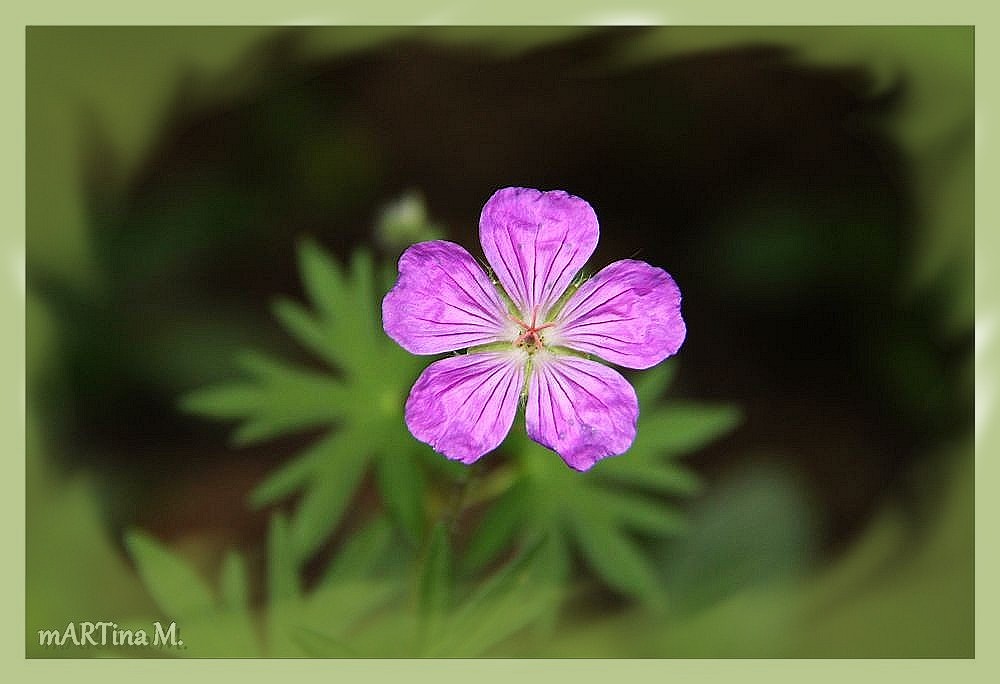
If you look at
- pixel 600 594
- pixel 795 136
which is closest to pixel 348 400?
pixel 600 594

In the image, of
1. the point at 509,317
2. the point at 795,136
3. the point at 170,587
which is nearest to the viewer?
the point at 509,317

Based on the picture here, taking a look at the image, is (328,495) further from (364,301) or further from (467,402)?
(467,402)

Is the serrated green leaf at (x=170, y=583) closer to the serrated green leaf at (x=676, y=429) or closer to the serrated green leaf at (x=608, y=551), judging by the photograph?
the serrated green leaf at (x=608, y=551)

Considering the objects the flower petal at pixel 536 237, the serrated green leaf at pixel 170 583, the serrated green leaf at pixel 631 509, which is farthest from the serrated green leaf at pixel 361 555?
the flower petal at pixel 536 237

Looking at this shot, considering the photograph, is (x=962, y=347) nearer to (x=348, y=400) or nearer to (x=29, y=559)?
(x=348, y=400)

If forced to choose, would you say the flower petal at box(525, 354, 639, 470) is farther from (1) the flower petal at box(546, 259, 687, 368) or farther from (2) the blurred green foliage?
(2) the blurred green foliage

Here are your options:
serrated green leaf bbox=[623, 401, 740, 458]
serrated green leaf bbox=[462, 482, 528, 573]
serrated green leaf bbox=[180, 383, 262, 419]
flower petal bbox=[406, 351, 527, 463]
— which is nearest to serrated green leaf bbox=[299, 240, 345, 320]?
serrated green leaf bbox=[180, 383, 262, 419]

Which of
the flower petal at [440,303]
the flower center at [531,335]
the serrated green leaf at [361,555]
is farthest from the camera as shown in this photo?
the serrated green leaf at [361,555]

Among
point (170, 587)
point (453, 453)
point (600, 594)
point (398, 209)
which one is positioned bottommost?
point (600, 594)
